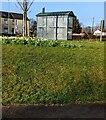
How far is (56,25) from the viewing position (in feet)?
86.9

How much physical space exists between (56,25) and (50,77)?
61.1 feet

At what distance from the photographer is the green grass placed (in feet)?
23.5

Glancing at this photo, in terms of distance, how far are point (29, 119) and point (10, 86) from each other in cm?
213

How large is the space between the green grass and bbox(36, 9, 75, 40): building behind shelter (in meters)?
15.8

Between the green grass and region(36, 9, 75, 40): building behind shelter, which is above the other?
region(36, 9, 75, 40): building behind shelter

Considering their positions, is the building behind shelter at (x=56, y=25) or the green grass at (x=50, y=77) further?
the building behind shelter at (x=56, y=25)

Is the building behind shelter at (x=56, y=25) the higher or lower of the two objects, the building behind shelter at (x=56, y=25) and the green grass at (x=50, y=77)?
the higher

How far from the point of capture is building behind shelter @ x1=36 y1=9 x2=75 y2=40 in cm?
2621

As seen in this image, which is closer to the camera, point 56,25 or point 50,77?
point 50,77

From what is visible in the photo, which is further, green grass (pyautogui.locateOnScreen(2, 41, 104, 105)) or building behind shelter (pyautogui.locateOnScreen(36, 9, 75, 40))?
building behind shelter (pyautogui.locateOnScreen(36, 9, 75, 40))

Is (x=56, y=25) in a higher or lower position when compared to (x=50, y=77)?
higher

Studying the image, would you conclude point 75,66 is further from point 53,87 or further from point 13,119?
point 13,119

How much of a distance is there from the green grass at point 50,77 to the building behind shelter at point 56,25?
15825mm

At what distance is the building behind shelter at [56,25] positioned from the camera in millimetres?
26208
